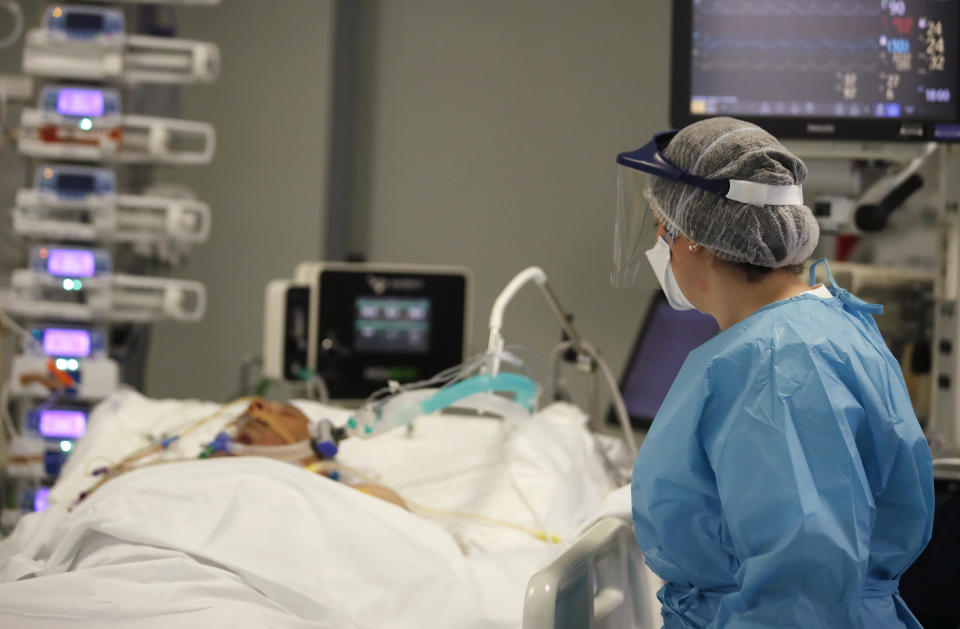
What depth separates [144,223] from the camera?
3.42m

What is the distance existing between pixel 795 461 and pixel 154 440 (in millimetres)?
2046

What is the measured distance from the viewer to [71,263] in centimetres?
337

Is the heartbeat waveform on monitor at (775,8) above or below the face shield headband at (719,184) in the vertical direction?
above

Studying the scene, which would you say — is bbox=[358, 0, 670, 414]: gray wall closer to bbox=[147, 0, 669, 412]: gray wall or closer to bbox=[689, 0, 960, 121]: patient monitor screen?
bbox=[147, 0, 669, 412]: gray wall

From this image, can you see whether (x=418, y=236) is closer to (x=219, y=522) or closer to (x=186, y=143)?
(x=186, y=143)

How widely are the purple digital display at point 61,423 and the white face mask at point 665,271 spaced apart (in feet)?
7.92

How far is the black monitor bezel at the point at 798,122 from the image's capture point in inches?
104

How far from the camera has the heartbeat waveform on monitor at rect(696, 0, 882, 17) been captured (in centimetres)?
268

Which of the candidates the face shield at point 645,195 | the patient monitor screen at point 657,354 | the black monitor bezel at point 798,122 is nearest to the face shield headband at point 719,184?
the face shield at point 645,195

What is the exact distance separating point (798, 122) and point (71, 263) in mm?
2370

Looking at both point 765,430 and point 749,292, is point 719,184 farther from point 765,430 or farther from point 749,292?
point 765,430

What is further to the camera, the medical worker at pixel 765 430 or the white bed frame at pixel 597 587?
the white bed frame at pixel 597 587

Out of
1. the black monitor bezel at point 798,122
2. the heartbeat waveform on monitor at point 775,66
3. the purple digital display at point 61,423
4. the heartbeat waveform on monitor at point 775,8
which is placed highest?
the heartbeat waveform on monitor at point 775,8

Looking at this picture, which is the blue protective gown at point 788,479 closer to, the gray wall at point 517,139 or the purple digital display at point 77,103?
the purple digital display at point 77,103
